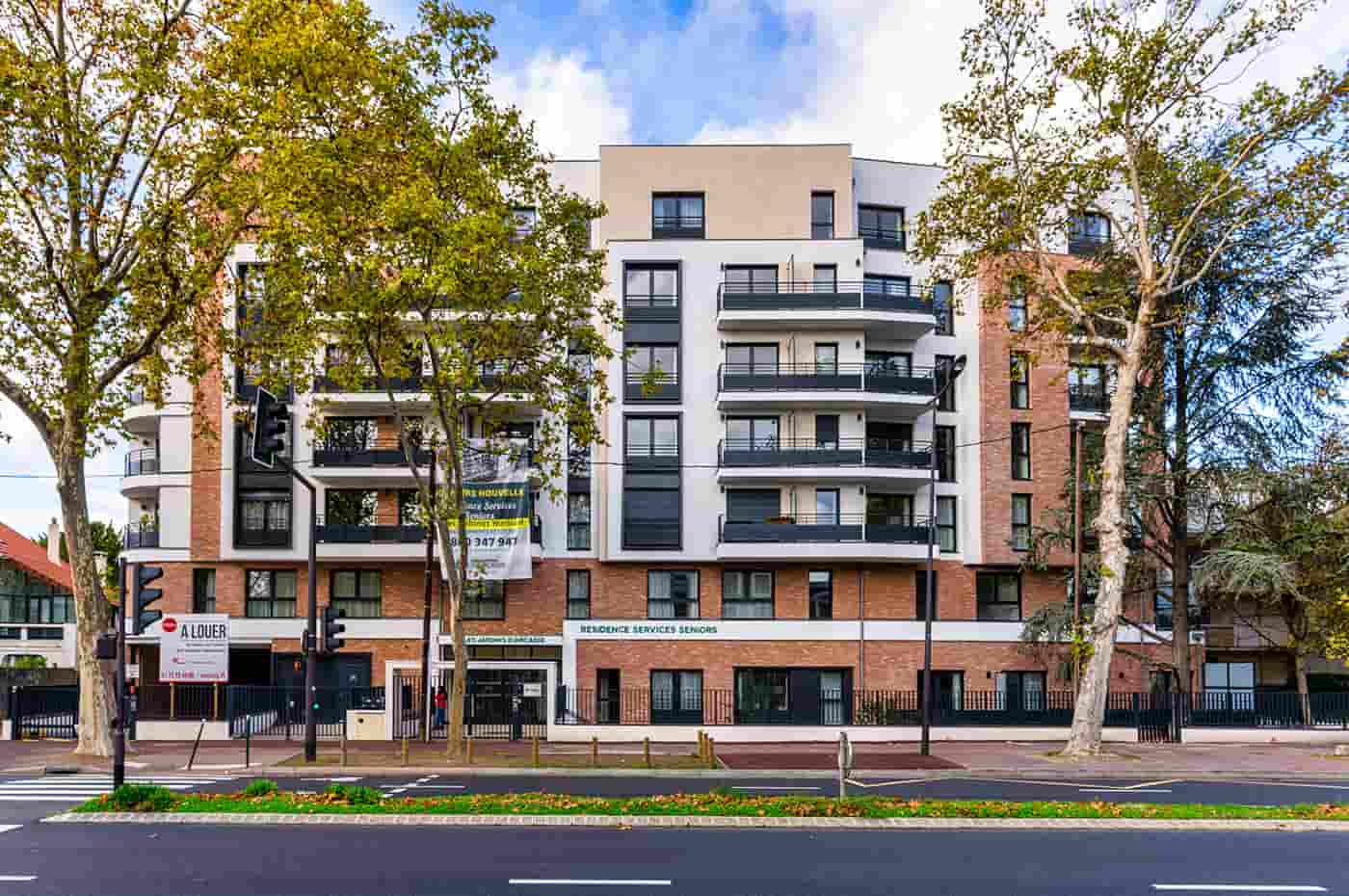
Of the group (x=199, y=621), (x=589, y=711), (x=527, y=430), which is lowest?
(x=589, y=711)

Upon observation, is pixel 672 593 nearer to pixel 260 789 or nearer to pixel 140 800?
pixel 260 789

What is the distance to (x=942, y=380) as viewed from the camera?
123ft

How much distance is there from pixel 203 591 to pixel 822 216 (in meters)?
25.3

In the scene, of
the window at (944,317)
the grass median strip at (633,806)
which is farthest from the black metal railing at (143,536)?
the window at (944,317)

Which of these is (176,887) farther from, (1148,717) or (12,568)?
(12,568)

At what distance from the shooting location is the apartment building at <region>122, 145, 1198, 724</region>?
3572 cm

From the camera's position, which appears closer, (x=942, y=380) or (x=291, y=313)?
(x=291, y=313)

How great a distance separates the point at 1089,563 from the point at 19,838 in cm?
3105

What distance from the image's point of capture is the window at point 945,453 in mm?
37844

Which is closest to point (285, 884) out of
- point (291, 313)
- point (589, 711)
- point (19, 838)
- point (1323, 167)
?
point (19, 838)

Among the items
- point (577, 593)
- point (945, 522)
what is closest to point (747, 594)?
point (577, 593)

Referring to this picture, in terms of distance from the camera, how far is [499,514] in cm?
3172

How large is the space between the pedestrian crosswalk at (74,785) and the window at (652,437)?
18238 millimetres

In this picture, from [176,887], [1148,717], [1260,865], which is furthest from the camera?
[1148,717]
